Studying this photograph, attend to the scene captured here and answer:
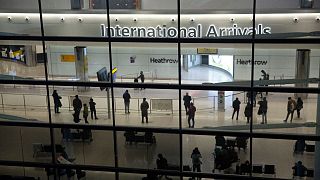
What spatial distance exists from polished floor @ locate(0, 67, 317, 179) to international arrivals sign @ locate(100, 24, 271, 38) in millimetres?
1154

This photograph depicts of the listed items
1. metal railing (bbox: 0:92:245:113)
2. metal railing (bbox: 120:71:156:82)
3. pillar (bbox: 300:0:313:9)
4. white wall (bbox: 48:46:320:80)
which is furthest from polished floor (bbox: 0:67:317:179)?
pillar (bbox: 300:0:313:9)

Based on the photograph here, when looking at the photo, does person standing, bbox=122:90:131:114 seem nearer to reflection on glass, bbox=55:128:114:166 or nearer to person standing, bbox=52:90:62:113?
reflection on glass, bbox=55:128:114:166

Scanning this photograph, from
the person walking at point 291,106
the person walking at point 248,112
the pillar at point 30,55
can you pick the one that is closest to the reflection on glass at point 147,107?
the person walking at point 248,112

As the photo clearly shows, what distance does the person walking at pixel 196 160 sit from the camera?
14719 mm

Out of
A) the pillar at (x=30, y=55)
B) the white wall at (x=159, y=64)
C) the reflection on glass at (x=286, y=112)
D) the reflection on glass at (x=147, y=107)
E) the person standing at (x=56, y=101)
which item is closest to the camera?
the white wall at (x=159, y=64)

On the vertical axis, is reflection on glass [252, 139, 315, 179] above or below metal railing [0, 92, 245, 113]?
below

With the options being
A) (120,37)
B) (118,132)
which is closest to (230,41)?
(120,37)

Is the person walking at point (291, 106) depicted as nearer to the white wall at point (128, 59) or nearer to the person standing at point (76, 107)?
the white wall at point (128, 59)

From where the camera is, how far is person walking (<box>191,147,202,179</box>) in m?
14.7

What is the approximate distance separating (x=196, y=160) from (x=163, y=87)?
2517mm

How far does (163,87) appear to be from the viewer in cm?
1435

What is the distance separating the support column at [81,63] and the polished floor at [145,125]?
19.3 inches

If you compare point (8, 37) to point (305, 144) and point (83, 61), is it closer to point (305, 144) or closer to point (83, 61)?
point (83, 61)

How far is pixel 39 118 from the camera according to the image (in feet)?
50.9
